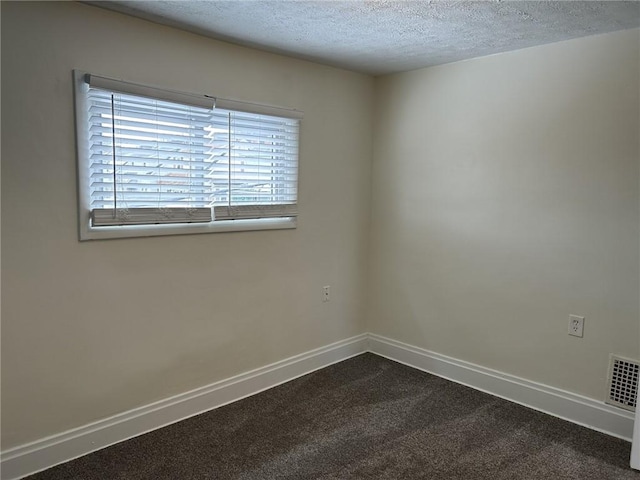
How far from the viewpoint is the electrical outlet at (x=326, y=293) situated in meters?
3.52

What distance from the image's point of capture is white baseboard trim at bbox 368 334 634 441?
8.65 feet

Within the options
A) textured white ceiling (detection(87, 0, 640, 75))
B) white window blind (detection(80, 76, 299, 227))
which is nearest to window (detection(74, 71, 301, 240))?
white window blind (detection(80, 76, 299, 227))

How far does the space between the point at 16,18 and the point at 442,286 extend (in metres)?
2.84

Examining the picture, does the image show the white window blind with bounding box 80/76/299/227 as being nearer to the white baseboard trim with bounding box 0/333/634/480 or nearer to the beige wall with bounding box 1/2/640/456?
the beige wall with bounding box 1/2/640/456

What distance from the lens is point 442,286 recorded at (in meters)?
3.37

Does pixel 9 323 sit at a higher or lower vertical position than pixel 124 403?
higher

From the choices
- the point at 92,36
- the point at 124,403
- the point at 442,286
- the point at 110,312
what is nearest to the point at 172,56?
the point at 92,36

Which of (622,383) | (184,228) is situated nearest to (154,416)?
(184,228)

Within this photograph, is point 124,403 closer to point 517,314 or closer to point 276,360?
point 276,360

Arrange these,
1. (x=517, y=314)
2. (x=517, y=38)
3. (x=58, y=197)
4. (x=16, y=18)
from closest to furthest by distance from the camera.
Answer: (x=16, y=18) → (x=58, y=197) → (x=517, y=38) → (x=517, y=314)

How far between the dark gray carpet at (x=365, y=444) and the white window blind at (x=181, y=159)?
116 centimetres

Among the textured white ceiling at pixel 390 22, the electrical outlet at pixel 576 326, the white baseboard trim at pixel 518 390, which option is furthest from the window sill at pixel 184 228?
the electrical outlet at pixel 576 326

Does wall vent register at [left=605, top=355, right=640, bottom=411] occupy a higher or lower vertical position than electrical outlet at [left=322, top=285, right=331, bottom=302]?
lower

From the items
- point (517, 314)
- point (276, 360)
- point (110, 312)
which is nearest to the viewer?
point (110, 312)
